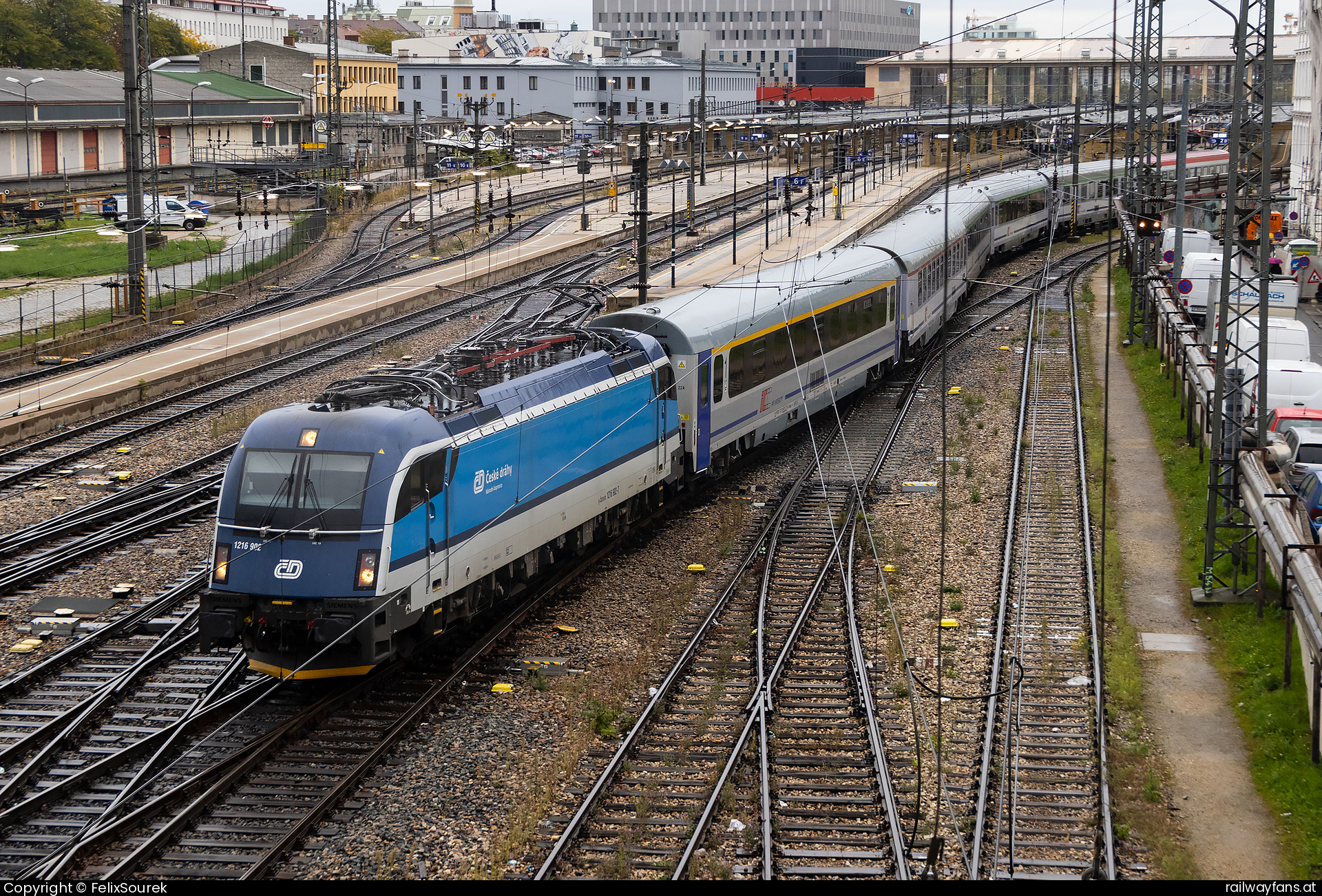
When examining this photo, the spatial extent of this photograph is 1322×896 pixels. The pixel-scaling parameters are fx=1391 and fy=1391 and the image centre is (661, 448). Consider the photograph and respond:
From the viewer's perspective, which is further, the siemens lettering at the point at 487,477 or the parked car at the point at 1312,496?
the parked car at the point at 1312,496

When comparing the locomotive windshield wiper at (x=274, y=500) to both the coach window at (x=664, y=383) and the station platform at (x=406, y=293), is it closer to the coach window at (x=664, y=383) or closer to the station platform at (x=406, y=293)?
the coach window at (x=664, y=383)

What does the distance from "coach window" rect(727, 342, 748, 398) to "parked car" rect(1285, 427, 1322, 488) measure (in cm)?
848

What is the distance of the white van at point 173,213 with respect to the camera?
5528 cm

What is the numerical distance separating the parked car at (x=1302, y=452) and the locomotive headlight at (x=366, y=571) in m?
14.3

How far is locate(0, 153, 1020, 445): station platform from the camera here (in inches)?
1120

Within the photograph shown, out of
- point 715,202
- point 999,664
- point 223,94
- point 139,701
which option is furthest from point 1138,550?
point 223,94

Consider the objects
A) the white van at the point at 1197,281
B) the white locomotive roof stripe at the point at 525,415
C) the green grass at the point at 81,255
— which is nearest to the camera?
the white locomotive roof stripe at the point at 525,415

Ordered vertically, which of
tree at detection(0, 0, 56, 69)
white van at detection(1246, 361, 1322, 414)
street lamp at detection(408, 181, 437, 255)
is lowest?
white van at detection(1246, 361, 1322, 414)

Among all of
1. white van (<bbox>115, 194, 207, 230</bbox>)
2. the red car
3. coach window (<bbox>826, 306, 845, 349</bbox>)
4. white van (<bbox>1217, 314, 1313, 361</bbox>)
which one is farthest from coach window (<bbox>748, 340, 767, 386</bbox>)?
white van (<bbox>115, 194, 207, 230</bbox>)

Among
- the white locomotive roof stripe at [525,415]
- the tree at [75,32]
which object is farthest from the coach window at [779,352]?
the tree at [75,32]

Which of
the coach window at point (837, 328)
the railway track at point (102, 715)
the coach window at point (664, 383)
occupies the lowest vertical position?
the railway track at point (102, 715)

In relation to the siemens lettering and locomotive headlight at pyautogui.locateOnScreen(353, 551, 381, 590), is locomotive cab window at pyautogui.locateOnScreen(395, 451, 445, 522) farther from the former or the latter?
the siemens lettering

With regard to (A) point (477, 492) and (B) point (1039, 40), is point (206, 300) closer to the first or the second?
(A) point (477, 492)

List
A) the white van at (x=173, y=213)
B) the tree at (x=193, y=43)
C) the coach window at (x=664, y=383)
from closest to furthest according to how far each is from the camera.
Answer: the coach window at (x=664, y=383)
the white van at (x=173, y=213)
the tree at (x=193, y=43)
